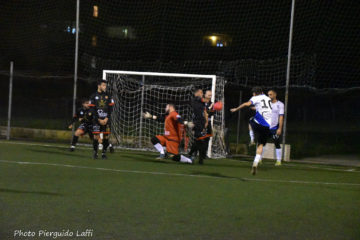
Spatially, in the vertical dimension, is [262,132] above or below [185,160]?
above

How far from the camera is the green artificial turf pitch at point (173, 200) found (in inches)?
228

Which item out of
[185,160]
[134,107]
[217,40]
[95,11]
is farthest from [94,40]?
[185,160]

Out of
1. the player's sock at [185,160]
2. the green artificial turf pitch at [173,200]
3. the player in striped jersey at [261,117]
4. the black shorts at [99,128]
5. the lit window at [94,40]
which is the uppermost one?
the lit window at [94,40]

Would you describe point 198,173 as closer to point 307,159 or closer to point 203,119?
point 203,119

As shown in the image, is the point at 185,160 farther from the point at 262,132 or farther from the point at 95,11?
the point at 95,11

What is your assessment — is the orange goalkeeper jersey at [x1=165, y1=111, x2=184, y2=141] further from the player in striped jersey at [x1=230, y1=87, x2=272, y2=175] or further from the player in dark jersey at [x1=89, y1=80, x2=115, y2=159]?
the player in striped jersey at [x1=230, y1=87, x2=272, y2=175]

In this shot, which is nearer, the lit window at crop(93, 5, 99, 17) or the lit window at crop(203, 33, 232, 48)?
the lit window at crop(93, 5, 99, 17)

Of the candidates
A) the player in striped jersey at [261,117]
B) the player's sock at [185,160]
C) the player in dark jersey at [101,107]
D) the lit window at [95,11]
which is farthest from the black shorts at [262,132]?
the lit window at [95,11]

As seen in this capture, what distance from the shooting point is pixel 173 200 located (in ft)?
24.7

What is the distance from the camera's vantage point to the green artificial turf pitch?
5793 millimetres

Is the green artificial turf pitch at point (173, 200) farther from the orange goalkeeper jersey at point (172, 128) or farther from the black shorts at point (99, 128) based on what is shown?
the orange goalkeeper jersey at point (172, 128)

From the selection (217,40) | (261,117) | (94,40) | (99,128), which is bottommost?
(99,128)

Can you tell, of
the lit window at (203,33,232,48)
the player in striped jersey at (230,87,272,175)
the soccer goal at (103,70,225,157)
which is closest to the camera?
the player in striped jersey at (230,87,272,175)

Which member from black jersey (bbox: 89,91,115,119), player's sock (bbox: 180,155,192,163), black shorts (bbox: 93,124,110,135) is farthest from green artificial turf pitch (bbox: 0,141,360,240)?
black jersey (bbox: 89,91,115,119)
